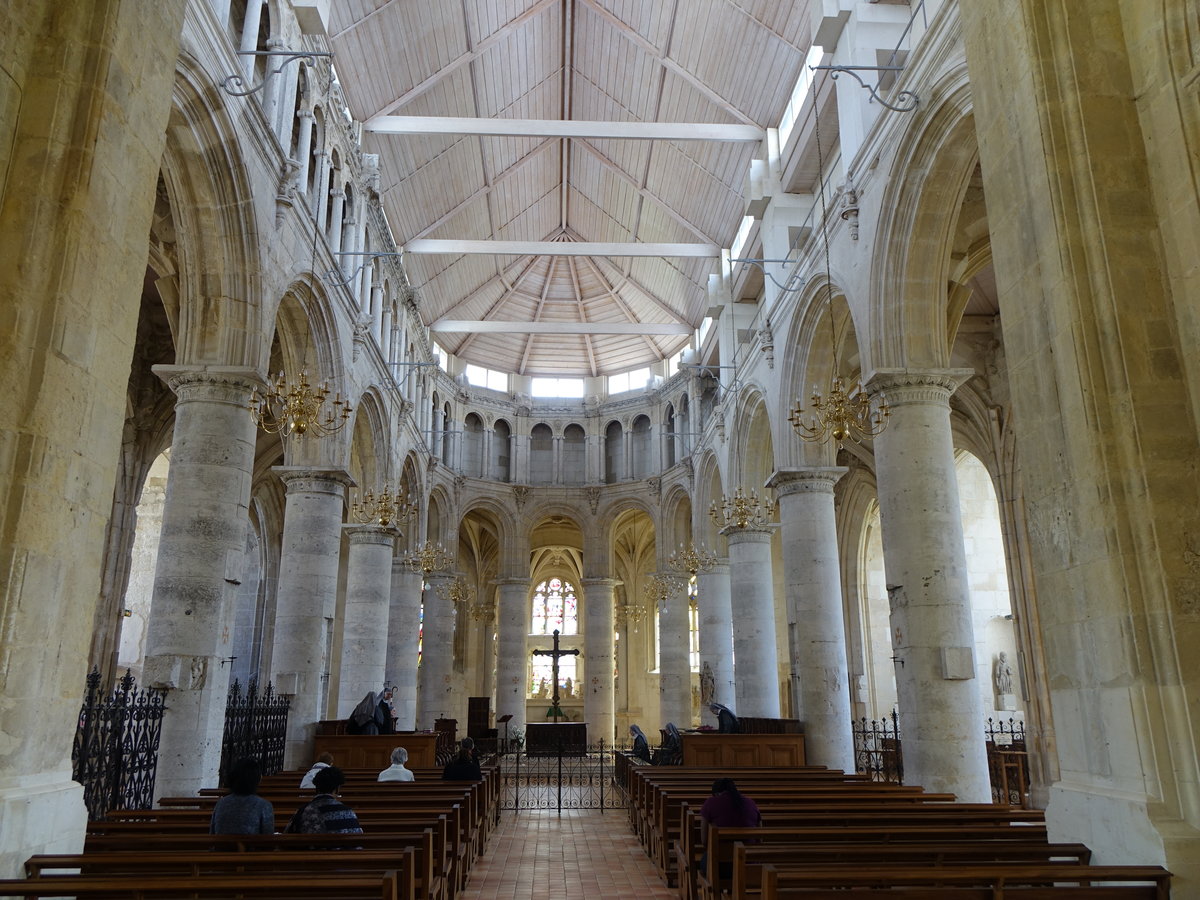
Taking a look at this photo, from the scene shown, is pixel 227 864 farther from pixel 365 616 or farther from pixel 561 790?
pixel 365 616

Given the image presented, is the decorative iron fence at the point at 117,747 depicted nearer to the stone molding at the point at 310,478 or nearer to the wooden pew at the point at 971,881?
the stone molding at the point at 310,478

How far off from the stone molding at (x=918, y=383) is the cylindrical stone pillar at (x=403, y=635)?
17.1 metres

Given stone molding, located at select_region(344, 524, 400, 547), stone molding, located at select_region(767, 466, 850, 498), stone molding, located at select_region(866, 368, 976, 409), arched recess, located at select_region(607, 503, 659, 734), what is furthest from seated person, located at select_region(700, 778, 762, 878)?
arched recess, located at select_region(607, 503, 659, 734)

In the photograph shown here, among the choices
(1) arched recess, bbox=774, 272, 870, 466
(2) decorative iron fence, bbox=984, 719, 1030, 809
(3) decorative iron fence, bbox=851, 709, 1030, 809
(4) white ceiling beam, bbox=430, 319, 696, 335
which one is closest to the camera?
(1) arched recess, bbox=774, 272, 870, 466

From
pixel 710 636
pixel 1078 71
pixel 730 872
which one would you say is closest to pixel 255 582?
pixel 710 636

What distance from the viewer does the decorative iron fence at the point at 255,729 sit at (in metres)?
13.1

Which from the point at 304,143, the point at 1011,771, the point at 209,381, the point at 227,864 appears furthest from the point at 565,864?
the point at 1011,771

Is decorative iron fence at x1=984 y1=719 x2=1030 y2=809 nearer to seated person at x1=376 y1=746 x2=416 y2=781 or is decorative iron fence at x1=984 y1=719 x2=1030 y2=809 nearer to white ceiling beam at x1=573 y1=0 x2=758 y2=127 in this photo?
seated person at x1=376 y1=746 x2=416 y2=781

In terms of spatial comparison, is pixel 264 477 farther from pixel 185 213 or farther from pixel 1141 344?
pixel 1141 344

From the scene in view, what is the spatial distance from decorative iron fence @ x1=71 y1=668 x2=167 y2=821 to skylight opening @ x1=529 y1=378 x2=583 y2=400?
77.8 feet

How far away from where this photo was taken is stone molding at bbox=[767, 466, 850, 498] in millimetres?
16891

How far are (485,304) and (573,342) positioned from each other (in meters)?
3.80

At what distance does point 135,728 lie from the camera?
10125 millimetres

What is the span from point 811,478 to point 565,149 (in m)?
14.0
